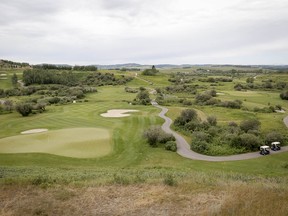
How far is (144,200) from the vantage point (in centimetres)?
1154

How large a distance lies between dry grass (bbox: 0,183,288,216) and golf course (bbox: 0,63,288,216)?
42 millimetres

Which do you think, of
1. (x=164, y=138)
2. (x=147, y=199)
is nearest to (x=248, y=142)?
(x=164, y=138)

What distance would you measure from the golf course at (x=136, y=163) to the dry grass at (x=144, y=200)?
0.04 meters

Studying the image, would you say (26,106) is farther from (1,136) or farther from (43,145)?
(43,145)

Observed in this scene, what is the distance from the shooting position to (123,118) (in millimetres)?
59406

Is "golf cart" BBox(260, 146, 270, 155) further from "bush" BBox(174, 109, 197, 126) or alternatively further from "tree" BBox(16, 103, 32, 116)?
"tree" BBox(16, 103, 32, 116)

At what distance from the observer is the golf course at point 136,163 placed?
1094 centimetres

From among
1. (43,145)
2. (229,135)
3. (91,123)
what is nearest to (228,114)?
(229,135)

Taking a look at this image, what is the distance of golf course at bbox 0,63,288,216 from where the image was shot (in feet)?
35.9

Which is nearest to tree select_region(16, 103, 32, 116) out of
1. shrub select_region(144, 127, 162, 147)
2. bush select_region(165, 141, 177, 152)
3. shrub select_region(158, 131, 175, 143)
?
shrub select_region(144, 127, 162, 147)

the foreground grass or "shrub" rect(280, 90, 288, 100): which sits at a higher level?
the foreground grass

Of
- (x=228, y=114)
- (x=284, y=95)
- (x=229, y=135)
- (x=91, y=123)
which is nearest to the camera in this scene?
(x=229, y=135)

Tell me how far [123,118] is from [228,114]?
Result: 26.0m

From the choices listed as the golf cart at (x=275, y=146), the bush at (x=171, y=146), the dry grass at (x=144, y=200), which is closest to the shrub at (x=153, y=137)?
the bush at (x=171, y=146)
